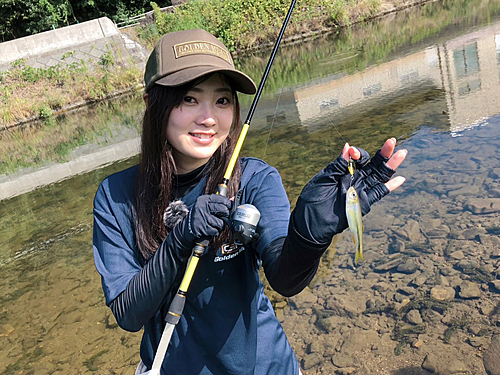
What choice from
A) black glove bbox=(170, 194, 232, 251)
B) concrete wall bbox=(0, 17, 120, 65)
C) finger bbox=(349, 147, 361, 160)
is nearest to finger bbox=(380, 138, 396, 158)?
finger bbox=(349, 147, 361, 160)

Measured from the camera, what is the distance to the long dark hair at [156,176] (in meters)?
2.01

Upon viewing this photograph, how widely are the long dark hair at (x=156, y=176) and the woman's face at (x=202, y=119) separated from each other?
51 mm

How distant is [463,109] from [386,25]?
646 inches

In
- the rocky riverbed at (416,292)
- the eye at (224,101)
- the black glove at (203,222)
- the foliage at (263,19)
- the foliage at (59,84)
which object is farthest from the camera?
the foliage at (263,19)

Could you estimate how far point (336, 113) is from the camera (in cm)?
1002

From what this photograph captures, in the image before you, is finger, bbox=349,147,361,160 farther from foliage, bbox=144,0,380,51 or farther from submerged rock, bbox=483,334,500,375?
foliage, bbox=144,0,380,51

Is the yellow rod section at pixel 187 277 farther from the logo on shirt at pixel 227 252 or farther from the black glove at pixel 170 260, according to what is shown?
the logo on shirt at pixel 227 252

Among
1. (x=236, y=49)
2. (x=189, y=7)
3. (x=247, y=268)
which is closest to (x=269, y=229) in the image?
(x=247, y=268)

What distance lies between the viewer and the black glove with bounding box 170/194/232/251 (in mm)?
1729

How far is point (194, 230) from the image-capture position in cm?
172

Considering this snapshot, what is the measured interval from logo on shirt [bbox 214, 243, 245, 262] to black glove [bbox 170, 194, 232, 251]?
0.14 metres

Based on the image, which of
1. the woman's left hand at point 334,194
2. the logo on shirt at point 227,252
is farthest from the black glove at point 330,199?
the logo on shirt at point 227,252

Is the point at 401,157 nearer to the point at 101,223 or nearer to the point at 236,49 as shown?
the point at 101,223

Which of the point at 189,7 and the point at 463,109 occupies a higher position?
the point at 189,7
